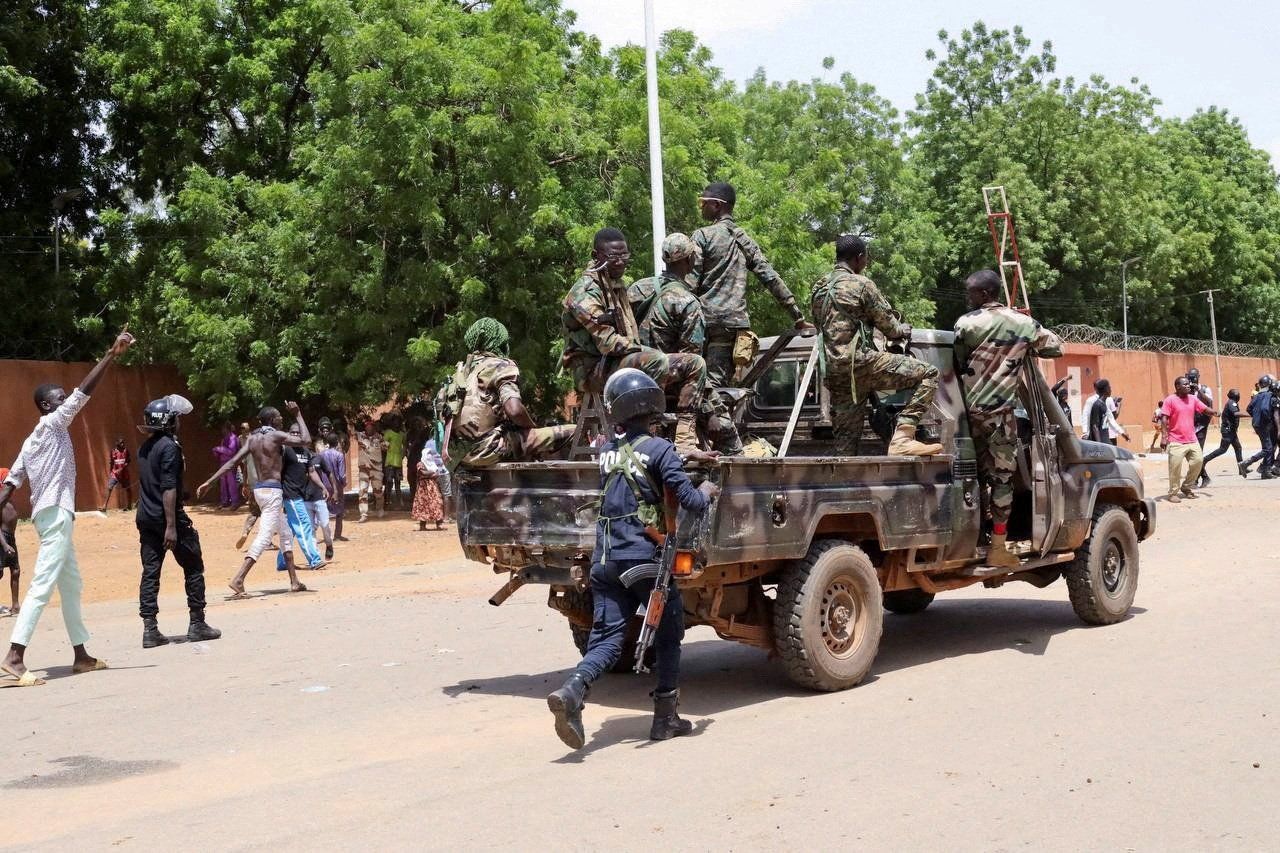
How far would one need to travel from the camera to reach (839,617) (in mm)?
7418

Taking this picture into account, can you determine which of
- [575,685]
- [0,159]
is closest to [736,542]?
[575,685]

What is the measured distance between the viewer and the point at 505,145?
20.2 meters

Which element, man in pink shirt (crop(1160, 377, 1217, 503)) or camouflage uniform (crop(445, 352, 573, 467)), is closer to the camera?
camouflage uniform (crop(445, 352, 573, 467))

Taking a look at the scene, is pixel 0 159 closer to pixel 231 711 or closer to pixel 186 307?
pixel 186 307

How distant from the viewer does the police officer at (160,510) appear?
9.81 m

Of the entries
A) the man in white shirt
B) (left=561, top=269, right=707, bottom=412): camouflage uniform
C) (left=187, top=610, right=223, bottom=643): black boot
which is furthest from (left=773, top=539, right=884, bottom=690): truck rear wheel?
(left=187, top=610, right=223, bottom=643): black boot

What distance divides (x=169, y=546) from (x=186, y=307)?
13893mm

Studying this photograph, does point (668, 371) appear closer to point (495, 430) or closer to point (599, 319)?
point (599, 319)

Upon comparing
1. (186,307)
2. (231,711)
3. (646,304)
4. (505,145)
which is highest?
(505,145)

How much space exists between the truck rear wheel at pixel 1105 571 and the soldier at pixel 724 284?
8.36ft

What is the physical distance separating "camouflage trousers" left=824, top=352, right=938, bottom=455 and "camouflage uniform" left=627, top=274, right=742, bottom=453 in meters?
0.73


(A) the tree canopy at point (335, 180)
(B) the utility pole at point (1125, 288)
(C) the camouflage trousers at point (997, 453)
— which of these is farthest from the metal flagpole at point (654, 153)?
(B) the utility pole at point (1125, 288)

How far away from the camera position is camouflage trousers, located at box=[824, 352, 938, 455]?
807 cm

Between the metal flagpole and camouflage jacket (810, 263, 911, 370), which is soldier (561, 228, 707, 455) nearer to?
camouflage jacket (810, 263, 911, 370)
